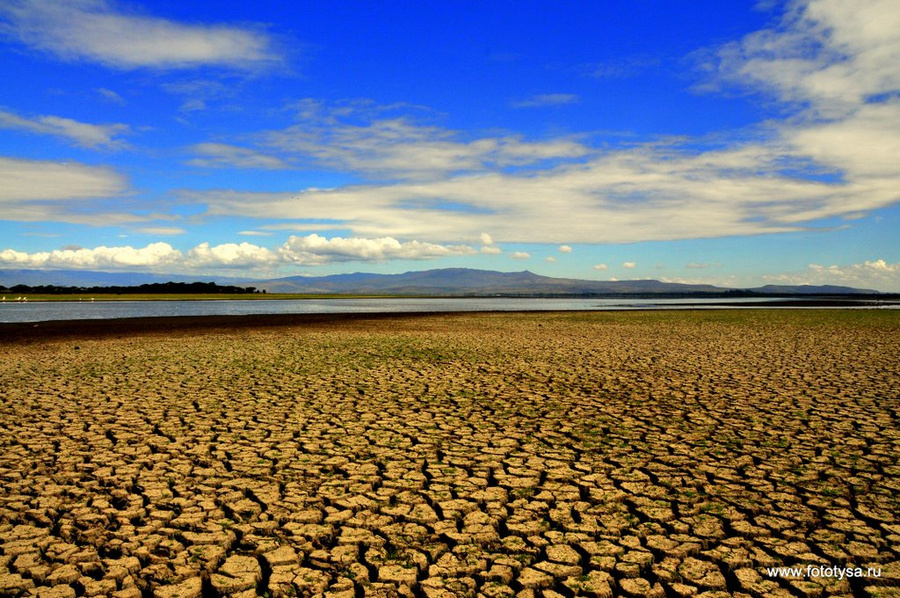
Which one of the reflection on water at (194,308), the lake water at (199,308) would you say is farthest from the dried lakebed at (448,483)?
the lake water at (199,308)

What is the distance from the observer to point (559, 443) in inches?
281

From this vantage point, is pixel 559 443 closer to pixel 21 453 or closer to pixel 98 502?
pixel 98 502

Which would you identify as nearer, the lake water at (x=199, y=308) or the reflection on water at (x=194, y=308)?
the reflection on water at (x=194, y=308)

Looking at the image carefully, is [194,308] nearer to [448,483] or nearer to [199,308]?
[199,308]

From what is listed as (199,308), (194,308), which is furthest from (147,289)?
(199,308)

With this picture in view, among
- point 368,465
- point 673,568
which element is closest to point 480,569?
point 673,568

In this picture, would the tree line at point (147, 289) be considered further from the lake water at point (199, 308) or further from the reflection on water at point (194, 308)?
the reflection on water at point (194, 308)

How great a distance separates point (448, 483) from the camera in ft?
18.7

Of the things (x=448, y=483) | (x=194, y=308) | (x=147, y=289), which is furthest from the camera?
(x=147, y=289)

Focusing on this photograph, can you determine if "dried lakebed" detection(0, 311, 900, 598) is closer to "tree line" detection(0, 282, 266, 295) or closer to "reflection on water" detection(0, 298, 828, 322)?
"reflection on water" detection(0, 298, 828, 322)

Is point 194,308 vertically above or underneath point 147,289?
underneath

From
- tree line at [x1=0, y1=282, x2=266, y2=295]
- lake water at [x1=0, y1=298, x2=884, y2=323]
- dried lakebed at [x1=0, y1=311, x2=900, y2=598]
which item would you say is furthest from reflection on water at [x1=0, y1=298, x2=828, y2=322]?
tree line at [x1=0, y1=282, x2=266, y2=295]

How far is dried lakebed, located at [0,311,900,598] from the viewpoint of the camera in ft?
13.0

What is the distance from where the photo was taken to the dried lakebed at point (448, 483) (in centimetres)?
396
